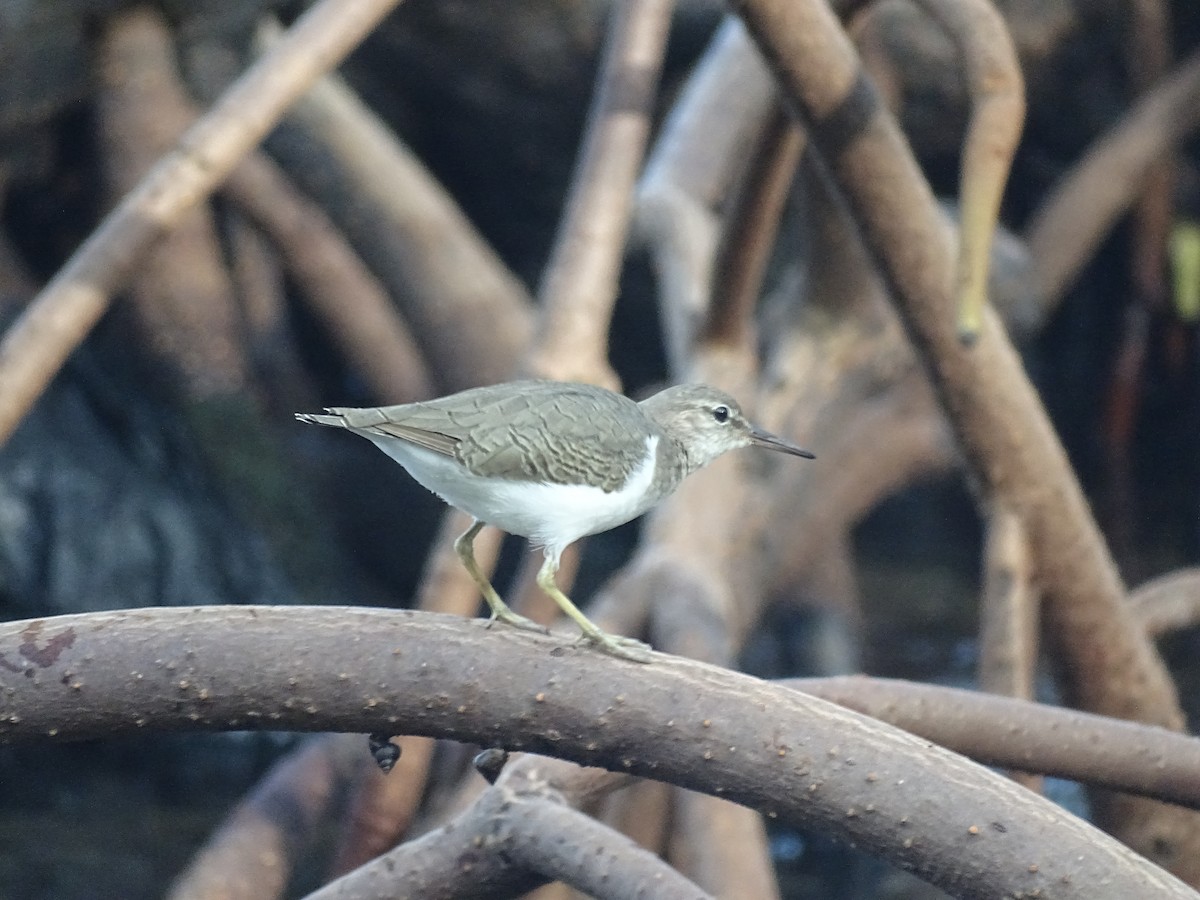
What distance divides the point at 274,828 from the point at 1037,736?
1559 millimetres

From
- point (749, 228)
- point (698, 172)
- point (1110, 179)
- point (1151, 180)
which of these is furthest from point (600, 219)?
point (1151, 180)

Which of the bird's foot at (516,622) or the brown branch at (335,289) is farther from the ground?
the brown branch at (335,289)

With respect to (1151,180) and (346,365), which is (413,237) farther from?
(1151,180)

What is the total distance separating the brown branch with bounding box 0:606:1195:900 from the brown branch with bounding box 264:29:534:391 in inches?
117

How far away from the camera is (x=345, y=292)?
4781 mm

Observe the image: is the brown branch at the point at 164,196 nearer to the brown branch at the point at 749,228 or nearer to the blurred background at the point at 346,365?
the brown branch at the point at 749,228

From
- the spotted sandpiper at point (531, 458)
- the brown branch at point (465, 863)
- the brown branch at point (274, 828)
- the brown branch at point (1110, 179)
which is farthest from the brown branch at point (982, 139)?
the brown branch at point (1110, 179)

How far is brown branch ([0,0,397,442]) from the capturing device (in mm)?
2529

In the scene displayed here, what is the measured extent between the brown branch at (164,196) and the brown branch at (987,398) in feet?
3.32

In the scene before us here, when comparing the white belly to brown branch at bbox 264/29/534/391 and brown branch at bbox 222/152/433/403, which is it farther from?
brown branch at bbox 222/152/433/403

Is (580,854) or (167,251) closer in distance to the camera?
(580,854)

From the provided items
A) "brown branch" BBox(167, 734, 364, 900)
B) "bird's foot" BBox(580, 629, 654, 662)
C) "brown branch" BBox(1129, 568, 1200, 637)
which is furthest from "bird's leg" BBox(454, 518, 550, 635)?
"brown branch" BBox(1129, 568, 1200, 637)

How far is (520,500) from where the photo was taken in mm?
1825

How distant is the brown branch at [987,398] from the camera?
231 centimetres
